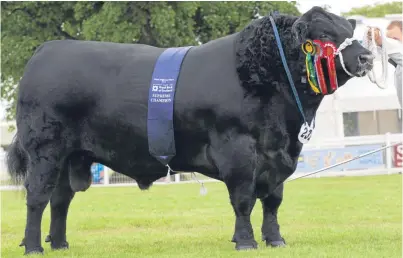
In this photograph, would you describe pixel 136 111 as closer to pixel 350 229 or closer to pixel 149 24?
pixel 350 229

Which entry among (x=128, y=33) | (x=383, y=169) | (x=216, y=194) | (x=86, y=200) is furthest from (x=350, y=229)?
(x=128, y=33)

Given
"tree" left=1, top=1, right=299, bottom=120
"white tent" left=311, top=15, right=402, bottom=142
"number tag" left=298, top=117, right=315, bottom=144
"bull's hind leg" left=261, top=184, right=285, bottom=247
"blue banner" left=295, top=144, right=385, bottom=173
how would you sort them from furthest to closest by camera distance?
"tree" left=1, top=1, right=299, bottom=120
"white tent" left=311, top=15, right=402, bottom=142
"blue banner" left=295, top=144, right=385, bottom=173
"bull's hind leg" left=261, top=184, right=285, bottom=247
"number tag" left=298, top=117, right=315, bottom=144

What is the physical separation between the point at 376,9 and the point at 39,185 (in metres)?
58.0

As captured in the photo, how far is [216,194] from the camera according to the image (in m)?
17.2

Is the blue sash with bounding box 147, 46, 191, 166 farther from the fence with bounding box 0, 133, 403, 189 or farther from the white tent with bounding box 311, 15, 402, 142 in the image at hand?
the white tent with bounding box 311, 15, 402, 142

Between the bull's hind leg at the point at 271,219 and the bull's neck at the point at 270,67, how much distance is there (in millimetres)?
1072

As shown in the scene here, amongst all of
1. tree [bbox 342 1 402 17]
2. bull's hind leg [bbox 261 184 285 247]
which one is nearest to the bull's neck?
bull's hind leg [bbox 261 184 285 247]

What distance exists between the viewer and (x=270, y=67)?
728cm

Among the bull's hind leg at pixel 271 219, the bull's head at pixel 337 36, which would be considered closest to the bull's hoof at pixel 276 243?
the bull's hind leg at pixel 271 219

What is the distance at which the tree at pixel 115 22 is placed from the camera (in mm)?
27141

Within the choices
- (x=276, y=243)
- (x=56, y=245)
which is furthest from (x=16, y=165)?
(x=276, y=243)

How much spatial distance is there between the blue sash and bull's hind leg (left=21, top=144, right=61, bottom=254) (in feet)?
3.62

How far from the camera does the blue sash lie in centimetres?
745

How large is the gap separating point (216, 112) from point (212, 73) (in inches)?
16.8
